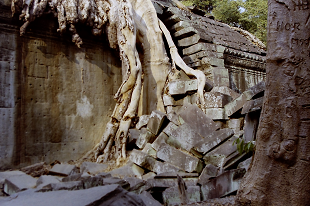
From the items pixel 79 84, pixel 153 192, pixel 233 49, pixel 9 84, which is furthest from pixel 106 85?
pixel 233 49

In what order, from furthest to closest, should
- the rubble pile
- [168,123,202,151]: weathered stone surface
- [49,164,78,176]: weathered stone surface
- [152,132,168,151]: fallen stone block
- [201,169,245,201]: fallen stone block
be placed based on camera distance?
[152,132,168,151]: fallen stone block → [168,123,202,151]: weathered stone surface → [49,164,78,176]: weathered stone surface → [201,169,245,201]: fallen stone block → the rubble pile

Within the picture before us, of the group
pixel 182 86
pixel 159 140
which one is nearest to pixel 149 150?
pixel 159 140

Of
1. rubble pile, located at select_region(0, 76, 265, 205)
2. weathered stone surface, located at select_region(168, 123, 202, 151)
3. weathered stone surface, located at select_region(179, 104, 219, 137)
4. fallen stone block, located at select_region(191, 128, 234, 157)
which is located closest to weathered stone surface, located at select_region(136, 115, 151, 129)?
rubble pile, located at select_region(0, 76, 265, 205)

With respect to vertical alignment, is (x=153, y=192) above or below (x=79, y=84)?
below

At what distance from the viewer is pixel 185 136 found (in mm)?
4109

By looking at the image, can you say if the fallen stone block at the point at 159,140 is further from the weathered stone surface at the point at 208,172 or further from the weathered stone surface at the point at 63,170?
the weathered stone surface at the point at 63,170

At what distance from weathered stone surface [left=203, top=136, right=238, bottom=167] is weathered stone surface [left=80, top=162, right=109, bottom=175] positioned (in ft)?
5.34

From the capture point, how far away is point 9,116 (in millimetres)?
4305

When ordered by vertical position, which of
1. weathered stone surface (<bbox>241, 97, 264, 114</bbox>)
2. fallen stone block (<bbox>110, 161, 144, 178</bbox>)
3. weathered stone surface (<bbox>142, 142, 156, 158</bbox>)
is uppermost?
weathered stone surface (<bbox>241, 97, 264, 114</bbox>)

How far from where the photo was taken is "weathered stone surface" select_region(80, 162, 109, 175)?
413 cm

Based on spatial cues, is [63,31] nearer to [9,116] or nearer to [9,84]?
[9,84]

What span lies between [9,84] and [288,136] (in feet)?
13.8

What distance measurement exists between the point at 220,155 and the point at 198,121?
0.88 meters

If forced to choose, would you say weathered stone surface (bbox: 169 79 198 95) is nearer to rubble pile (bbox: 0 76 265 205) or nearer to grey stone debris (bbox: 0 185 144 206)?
rubble pile (bbox: 0 76 265 205)
